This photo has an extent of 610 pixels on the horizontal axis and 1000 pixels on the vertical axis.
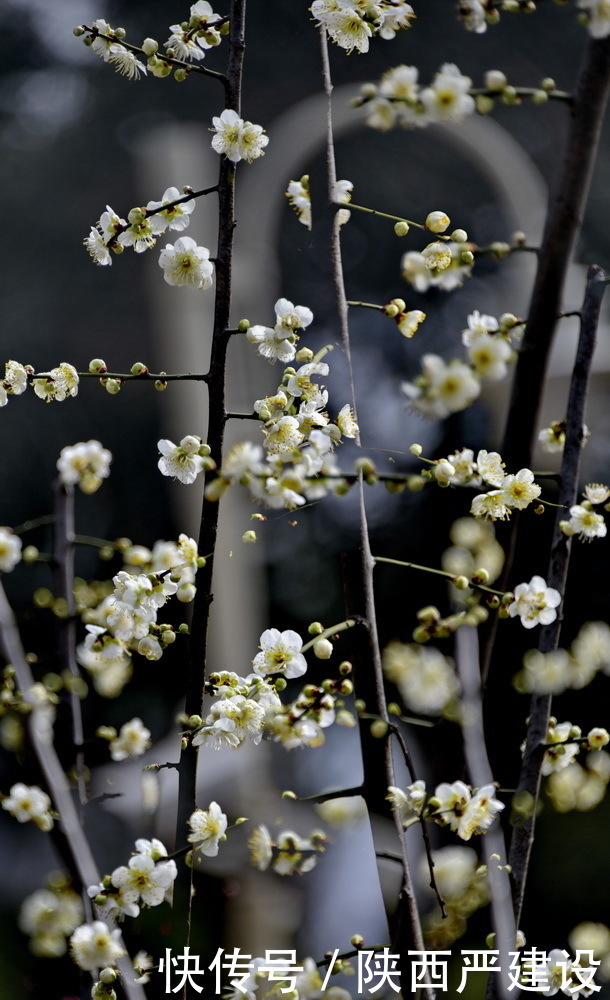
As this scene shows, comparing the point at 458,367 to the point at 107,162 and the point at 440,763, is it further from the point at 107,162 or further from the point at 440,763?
the point at 107,162

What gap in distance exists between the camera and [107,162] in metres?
2.13

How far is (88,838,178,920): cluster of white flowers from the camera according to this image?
376 mm

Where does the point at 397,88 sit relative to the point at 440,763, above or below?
above

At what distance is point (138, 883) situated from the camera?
0.38m

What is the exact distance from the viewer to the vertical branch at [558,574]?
15.5 inches

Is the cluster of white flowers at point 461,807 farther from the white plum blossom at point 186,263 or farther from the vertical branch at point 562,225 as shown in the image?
the white plum blossom at point 186,263

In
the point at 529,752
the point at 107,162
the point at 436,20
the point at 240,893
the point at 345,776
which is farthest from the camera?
the point at 107,162

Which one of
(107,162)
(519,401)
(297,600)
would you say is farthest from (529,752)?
(107,162)

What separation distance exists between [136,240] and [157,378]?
80mm

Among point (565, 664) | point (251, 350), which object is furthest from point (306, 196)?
point (251, 350)

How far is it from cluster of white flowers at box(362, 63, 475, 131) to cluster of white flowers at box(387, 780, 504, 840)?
0.93 feet

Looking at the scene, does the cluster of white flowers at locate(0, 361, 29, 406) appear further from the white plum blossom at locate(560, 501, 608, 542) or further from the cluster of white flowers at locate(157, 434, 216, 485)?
the white plum blossom at locate(560, 501, 608, 542)

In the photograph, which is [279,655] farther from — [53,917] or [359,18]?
[359,18]

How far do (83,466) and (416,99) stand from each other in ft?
0.82
